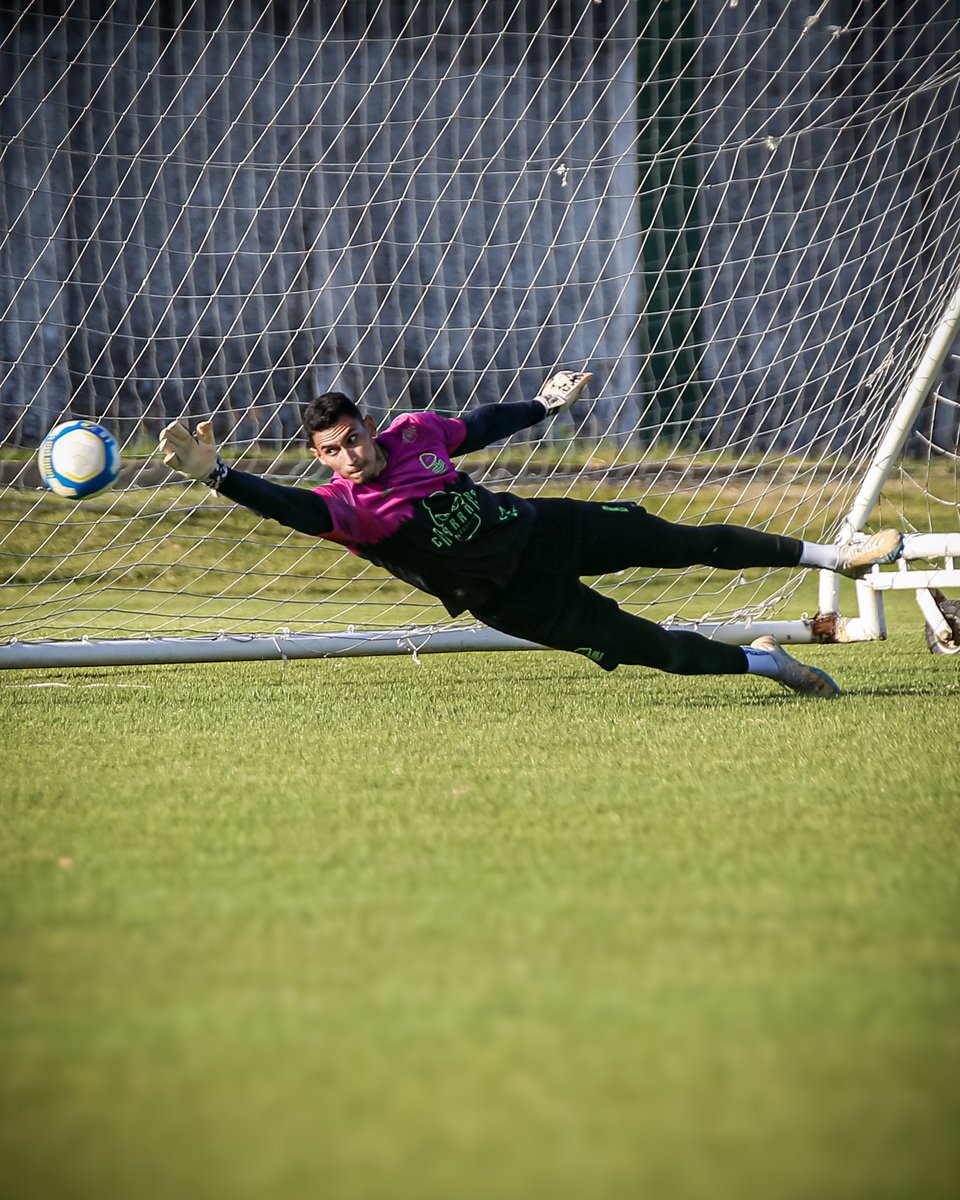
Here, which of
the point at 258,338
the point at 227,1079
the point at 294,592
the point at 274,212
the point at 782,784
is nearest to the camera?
the point at 227,1079

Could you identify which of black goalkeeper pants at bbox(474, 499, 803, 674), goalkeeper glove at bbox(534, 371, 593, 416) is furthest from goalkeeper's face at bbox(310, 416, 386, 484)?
goalkeeper glove at bbox(534, 371, 593, 416)

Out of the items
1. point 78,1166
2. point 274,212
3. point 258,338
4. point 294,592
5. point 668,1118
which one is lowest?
point 294,592

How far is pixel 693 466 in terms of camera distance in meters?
6.41

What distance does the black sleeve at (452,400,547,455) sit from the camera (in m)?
4.03

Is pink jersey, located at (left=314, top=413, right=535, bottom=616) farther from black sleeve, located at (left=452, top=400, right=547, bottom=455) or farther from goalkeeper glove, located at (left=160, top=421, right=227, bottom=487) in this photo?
goalkeeper glove, located at (left=160, top=421, right=227, bottom=487)

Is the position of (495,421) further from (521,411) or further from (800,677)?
(800,677)

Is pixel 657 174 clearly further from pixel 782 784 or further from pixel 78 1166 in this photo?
pixel 78 1166

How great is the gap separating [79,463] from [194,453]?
0.47 meters

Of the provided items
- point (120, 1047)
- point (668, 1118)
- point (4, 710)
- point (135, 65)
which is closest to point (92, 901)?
point (120, 1047)

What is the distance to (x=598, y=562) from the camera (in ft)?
12.8

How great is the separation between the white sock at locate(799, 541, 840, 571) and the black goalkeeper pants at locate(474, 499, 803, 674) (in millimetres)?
27

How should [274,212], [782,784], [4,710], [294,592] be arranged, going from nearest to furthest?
[782,784], [4,710], [274,212], [294,592]

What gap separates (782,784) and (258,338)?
4350 mm

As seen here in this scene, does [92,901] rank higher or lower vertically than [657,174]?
lower
